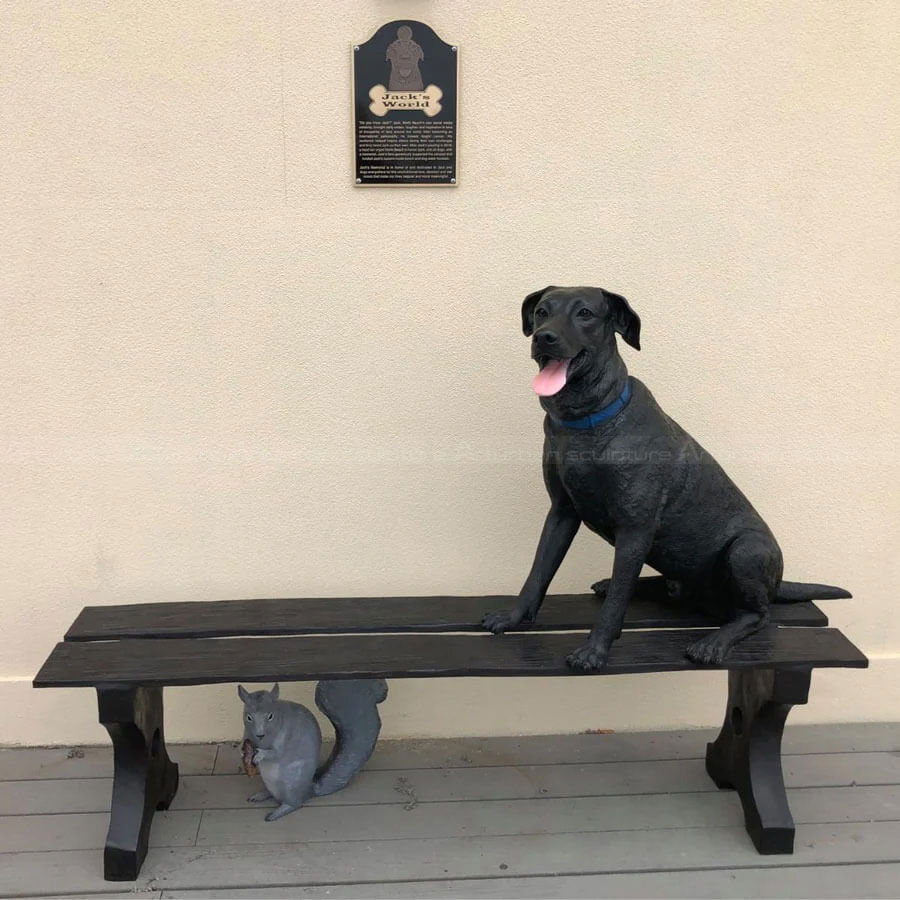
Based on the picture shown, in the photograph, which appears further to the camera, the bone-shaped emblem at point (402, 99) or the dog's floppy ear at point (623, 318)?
the bone-shaped emblem at point (402, 99)

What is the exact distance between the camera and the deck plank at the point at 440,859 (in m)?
2.32

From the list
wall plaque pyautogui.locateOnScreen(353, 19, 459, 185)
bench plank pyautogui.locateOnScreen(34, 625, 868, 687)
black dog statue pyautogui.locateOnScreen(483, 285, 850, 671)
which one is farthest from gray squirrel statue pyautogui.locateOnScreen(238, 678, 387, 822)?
wall plaque pyautogui.locateOnScreen(353, 19, 459, 185)

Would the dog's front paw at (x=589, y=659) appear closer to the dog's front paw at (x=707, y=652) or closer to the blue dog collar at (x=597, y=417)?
the dog's front paw at (x=707, y=652)

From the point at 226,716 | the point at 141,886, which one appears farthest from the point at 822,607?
the point at 141,886

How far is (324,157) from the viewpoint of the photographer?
2637 millimetres

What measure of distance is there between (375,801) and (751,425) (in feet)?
5.77

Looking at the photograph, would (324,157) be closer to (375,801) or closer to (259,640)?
(259,640)

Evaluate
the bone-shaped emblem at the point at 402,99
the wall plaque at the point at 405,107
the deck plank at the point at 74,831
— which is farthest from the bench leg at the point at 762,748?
the bone-shaped emblem at the point at 402,99

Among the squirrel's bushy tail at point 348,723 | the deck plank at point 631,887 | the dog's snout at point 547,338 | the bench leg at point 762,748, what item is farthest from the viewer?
the squirrel's bushy tail at point 348,723

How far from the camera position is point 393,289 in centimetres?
273

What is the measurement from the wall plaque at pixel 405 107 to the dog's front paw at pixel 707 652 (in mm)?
1579

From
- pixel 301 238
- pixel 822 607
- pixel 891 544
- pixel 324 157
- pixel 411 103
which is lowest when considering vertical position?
pixel 822 607

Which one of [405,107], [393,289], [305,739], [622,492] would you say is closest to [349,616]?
[305,739]

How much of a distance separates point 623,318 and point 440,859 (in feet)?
5.24
